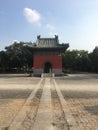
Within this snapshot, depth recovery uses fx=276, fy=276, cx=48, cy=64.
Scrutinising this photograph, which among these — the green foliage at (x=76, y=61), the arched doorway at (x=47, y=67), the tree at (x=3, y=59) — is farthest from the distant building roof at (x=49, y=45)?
the green foliage at (x=76, y=61)

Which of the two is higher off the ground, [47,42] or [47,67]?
[47,42]

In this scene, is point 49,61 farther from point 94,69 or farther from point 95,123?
point 95,123

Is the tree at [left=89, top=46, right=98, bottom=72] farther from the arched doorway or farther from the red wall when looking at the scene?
the red wall

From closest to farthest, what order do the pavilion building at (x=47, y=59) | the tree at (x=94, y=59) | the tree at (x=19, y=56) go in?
the pavilion building at (x=47, y=59)
the tree at (x=94, y=59)
the tree at (x=19, y=56)

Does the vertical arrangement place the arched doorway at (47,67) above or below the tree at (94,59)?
below

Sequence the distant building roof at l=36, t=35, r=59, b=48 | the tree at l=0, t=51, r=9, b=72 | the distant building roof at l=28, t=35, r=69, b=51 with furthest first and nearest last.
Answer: the tree at l=0, t=51, r=9, b=72
the distant building roof at l=36, t=35, r=59, b=48
the distant building roof at l=28, t=35, r=69, b=51

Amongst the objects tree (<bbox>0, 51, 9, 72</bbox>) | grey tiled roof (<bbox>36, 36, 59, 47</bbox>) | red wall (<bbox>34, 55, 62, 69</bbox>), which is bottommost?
red wall (<bbox>34, 55, 62, 69</bbox>)

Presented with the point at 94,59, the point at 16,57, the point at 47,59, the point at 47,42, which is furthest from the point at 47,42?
the point at 94,59

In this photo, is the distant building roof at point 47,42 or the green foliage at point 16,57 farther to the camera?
the green foliage at point 16,57

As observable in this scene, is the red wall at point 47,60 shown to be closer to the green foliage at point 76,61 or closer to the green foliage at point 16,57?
the green foliage at point 16,57

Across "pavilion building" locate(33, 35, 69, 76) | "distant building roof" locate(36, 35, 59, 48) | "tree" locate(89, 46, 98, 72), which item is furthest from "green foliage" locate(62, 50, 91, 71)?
"pavilion building" locate(33, 35, 69, 76)

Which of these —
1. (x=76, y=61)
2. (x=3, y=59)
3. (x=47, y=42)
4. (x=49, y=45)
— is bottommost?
(x=76, y=61)

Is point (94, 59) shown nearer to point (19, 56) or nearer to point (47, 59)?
point (19, 56)

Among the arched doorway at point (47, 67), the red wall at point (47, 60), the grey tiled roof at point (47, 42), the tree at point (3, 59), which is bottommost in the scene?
the arched doorway at point (47, 67)
